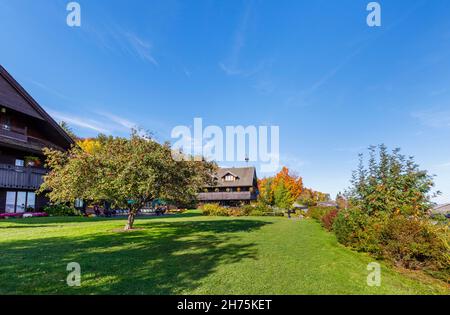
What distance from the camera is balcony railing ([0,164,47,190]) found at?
20723mm

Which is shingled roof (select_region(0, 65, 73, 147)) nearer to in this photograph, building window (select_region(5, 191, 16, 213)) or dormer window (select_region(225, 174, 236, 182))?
building window (select_region(5, 191, 16, 213))

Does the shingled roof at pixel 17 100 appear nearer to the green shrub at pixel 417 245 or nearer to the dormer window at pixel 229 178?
the green shrub at pixel 417 245

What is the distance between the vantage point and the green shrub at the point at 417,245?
7371mm

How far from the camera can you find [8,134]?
72.7 feet

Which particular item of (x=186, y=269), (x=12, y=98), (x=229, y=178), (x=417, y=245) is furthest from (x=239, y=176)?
(x=186, y=269)

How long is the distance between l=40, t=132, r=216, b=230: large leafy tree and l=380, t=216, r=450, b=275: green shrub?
961 cm

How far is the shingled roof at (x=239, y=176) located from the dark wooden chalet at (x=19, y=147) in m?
30.7

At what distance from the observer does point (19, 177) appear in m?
21.7

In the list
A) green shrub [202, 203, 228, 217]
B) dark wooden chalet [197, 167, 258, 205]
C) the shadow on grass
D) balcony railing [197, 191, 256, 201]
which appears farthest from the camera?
dark wooden chalet [197, 167, 258, 205]

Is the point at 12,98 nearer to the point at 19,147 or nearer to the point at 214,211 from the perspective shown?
the point at 19,147

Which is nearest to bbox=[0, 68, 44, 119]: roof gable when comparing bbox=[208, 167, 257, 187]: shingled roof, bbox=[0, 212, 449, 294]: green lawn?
bbox=[0, 212, 449, 294]: green lawn
